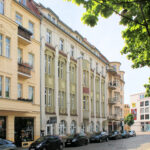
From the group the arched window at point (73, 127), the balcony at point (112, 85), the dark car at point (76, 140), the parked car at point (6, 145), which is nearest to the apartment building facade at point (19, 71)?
the dark car at point (76, 140)

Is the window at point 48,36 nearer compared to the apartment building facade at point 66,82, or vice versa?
the apartment building facade at point 66,82

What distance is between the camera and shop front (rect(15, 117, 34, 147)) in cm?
2595

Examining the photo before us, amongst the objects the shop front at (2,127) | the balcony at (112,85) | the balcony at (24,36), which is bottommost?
the shop front at (2,127)

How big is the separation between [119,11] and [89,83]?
34.4 m

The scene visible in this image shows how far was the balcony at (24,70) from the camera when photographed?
25.5 meters

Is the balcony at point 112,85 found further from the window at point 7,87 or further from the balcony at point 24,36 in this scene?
the window at point 7,87

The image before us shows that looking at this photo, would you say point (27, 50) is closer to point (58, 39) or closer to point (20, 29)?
point (20, 29)

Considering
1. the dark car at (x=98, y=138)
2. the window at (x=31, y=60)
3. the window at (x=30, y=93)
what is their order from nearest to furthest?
the window at (x=30, y=93) < the window at (x=31, y=60) < the dark car at (x=98, y=138)

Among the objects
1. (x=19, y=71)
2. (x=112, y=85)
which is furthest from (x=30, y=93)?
(x=112, y=85)

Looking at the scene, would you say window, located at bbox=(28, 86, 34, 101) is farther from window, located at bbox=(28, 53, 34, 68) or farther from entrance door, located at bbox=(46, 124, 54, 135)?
entrance door, located at bbox=(46, 124, 54, 135)

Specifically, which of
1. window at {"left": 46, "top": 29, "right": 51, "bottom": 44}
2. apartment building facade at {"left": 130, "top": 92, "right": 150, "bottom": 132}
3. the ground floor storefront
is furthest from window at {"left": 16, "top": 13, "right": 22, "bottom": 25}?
apartment building facade at {"left": 130, "top": 92, "right": 150, "bottom": 132}

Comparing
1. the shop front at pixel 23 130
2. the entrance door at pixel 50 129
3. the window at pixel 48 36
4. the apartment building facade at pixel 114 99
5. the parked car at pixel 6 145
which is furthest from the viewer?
the apartment building facade at pixel 114 99

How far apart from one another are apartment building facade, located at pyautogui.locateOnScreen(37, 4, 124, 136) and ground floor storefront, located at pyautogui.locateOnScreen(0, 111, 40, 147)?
132 centimetres

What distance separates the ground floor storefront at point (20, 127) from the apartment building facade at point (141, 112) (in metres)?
88.8
